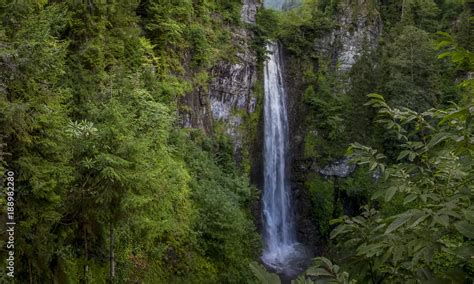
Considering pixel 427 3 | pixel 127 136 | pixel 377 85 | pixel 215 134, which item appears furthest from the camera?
pixel 427 3

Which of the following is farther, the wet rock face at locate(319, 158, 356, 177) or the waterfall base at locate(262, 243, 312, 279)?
the wet rock face at locate(319, 158, 356, 177)

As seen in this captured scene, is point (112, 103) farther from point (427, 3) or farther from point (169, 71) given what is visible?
point (427, 3)

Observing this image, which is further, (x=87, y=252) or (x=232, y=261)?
(x=232, y=261)

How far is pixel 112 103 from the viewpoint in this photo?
6.43 meters

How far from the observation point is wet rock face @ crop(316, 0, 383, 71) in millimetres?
27438

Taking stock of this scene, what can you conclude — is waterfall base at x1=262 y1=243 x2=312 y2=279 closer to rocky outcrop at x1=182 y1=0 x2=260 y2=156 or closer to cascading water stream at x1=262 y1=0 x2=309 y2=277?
cascading water stream at x1=262 y1=0 x2=309 y2=277

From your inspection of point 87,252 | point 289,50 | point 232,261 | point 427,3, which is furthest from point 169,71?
point 427,3

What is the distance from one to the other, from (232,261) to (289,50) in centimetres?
1876
